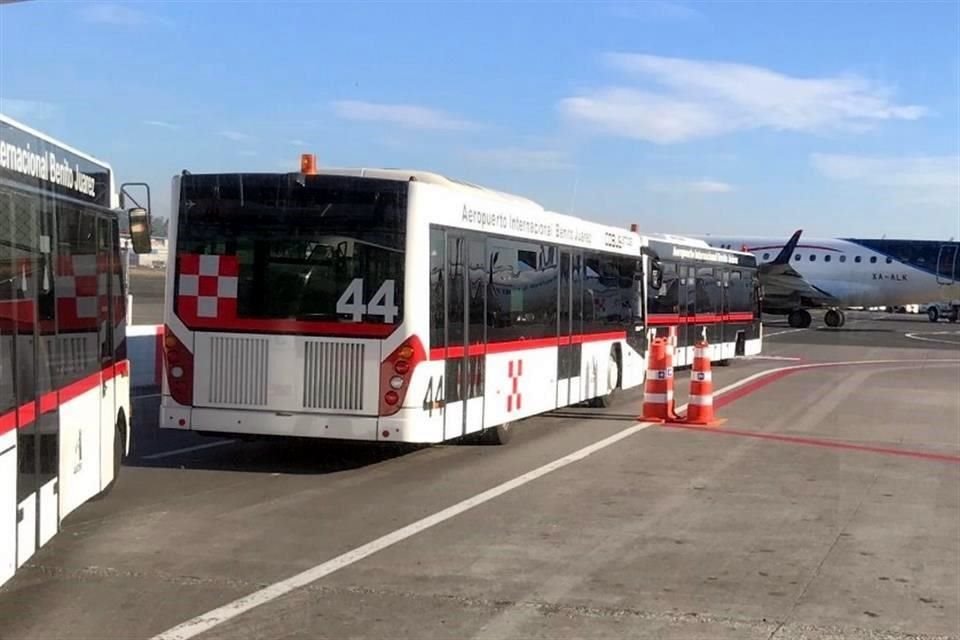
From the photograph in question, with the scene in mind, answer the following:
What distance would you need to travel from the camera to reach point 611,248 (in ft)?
56.9

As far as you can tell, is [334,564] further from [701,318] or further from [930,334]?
[930,334]

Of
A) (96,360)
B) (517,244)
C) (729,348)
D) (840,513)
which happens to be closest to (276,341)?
(96,360)

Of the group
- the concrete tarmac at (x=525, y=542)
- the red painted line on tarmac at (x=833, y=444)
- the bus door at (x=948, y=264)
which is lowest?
the red painted line on tarmac at (x=833, y=444)

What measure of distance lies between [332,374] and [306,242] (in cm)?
127

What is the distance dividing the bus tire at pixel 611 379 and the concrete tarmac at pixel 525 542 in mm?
2261

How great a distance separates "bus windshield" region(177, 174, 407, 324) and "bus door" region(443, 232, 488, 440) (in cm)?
88

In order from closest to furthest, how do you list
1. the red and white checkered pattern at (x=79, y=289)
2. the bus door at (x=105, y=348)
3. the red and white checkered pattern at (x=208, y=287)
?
the red and white checkered pattern at (x=79, y=289)
the bus door at (x=105, y=348)
the red and white checkered pattern at (x=208, y=287)

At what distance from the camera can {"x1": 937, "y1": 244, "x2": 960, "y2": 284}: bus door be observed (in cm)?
5438

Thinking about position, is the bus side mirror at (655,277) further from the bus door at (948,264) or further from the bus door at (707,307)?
the bus door at (948,264)

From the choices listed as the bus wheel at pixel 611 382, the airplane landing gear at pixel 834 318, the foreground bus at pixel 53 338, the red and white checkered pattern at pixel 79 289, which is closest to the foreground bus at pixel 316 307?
the foreground bus at pixel 53 338

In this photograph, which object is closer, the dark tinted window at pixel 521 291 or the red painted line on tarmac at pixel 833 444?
the dark tinted window at pixel 521 291

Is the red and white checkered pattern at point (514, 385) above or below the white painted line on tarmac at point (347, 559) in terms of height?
above

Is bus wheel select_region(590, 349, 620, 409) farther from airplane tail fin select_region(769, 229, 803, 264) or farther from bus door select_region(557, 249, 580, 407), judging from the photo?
airplane tail fin select_region(769, 229, 803, 264)

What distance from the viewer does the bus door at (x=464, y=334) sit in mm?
11484
